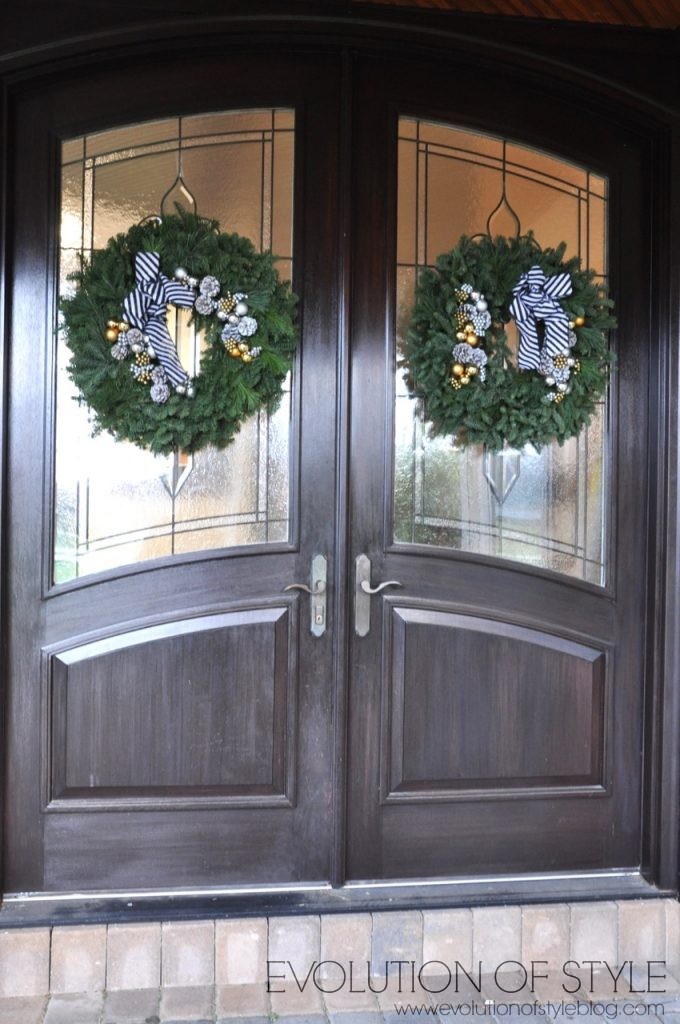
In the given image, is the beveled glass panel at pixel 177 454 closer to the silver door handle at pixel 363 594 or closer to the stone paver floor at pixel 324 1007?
the silver door handle at pixel 363 594

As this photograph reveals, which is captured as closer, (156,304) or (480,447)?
(156,304)

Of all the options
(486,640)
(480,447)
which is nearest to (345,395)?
(480,447)

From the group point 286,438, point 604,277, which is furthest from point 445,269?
point 286,438

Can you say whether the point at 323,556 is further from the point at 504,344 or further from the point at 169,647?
the point at 504,344

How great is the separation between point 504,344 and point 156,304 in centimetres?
97

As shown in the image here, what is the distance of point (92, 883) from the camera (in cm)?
238

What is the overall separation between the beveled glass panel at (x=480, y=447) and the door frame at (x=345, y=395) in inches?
6.5

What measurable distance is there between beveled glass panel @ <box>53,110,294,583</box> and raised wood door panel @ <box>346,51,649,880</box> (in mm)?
237

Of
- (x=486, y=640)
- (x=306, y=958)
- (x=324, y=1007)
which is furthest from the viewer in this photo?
(x=486, y=640)

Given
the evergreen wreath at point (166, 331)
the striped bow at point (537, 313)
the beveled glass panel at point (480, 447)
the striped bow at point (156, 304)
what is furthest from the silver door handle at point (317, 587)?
the striped bow at point (537, 313)

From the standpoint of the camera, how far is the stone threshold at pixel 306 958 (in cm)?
219

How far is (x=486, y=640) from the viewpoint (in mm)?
2510

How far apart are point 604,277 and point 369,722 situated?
1.46 metres

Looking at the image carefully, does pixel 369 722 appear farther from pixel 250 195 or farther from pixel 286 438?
pixel 250 195
